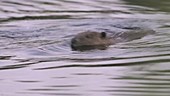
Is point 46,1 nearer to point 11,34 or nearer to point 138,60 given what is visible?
point 11,34

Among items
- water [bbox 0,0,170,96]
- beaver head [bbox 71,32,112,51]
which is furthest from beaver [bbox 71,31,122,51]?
water [bbox 0,0,170,96]

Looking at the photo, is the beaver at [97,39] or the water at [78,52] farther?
the beaver at [97,39]

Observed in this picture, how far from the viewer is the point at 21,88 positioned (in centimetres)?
604

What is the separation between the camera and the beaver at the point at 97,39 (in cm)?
857

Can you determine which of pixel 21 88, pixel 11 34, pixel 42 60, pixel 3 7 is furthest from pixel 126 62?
pixel 3 7

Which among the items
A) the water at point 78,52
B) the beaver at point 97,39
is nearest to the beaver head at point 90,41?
the beaver at point 97,39

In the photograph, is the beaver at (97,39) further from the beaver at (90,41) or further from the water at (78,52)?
the water at (78,52)

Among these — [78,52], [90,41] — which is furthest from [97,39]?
[78,52]

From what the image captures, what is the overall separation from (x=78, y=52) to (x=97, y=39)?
0.83 metres

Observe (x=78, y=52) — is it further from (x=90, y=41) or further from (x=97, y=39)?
(x=97, y=39)

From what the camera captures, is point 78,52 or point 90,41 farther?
point 90,41

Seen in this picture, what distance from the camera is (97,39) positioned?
29.1ft

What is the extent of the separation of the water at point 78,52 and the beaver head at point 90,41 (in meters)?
0.14

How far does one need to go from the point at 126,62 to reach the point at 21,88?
1657 millimetres
